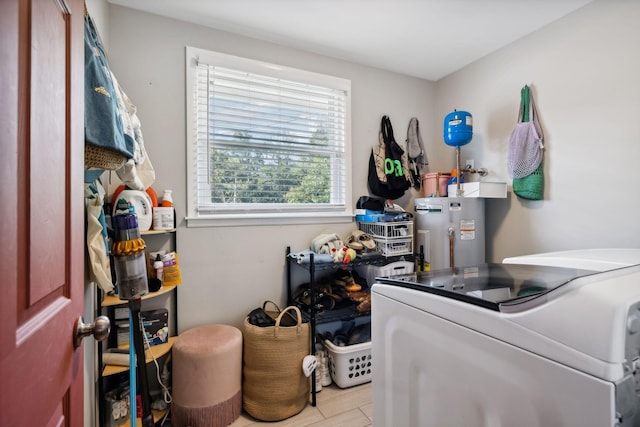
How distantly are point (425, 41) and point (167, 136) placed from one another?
80.8 inches

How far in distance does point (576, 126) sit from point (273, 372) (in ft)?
8.24

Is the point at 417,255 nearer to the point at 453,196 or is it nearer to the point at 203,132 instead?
the point at 453,196

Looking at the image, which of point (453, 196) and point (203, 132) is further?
point (453, 196)

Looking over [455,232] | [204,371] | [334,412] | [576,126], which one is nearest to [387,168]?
[455,232]

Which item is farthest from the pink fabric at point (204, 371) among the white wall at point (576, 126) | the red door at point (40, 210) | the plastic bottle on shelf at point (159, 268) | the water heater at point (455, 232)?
the white wall at point (576, 126)

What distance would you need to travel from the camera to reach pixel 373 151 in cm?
258

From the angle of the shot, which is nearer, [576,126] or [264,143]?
[576,126]

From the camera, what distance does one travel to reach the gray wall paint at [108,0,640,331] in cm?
172

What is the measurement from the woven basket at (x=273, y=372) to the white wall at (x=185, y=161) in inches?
16.5

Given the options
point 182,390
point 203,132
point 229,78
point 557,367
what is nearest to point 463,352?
point 557,367

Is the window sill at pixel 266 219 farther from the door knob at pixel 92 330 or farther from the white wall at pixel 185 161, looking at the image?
the door knob at pixel 92 330

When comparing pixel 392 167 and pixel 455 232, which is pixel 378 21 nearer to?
pixel 392 167

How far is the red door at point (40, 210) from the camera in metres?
0.42

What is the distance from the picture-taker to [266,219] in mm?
2191
